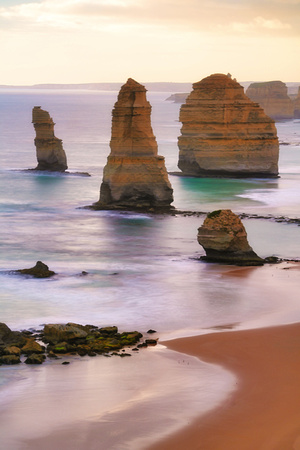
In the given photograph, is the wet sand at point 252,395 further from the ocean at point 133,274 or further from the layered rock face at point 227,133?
the layered rock face at point 227,133

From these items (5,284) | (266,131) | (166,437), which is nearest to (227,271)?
(5,284)

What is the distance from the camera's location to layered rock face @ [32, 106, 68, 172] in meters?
79.4

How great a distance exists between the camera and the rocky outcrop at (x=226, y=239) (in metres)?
38.4

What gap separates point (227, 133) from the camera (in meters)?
79.6

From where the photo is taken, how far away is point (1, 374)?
23453mm

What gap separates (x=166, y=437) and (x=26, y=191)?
54399 mm

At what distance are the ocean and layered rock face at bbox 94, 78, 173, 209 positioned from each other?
2.00m

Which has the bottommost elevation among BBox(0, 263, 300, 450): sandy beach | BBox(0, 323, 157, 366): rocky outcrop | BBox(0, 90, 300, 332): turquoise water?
BBox(0, 90, 300, 332): turquoise water

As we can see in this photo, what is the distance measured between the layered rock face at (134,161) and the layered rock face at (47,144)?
21031 mm

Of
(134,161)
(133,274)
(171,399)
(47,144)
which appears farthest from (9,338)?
(47,144)

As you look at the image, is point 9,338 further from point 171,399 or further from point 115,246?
point 115,246

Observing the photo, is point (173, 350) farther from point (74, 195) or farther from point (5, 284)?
point (74, 195)

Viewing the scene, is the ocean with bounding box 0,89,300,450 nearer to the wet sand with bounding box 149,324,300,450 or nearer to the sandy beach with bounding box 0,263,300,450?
the sandy beach with bounding box 0,263,300,450

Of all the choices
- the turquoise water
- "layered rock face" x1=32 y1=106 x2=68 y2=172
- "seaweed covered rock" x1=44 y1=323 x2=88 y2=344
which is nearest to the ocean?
the turquoise water
